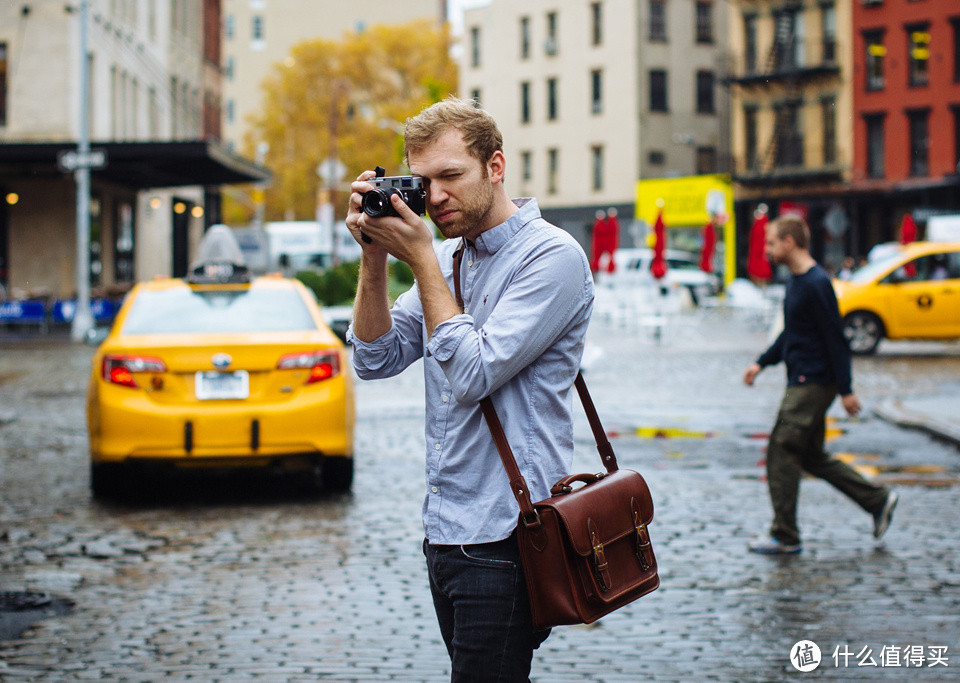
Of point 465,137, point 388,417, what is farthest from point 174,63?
point 465,137

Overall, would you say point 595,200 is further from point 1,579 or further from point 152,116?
point 1,579

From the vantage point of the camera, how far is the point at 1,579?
22.2 feet

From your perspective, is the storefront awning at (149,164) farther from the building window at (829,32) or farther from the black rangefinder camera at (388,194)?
the black rangefinder camera at (388,194)

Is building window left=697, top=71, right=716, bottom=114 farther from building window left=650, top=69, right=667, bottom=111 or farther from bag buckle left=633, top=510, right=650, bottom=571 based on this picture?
bag buckle left=633, top=510, right=650, bottom=571

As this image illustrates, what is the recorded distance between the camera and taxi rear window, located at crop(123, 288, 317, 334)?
9.17m

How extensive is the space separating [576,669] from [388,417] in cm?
899

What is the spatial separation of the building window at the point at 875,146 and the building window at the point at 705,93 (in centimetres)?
1353

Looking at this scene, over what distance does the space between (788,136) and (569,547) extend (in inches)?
2100

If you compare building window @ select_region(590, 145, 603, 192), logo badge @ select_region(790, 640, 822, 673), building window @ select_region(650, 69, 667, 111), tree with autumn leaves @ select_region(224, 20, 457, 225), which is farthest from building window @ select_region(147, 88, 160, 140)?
logo badge @ select_region(790, 640, 822, 673)

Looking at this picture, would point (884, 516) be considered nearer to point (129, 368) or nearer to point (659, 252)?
point (129, 368)

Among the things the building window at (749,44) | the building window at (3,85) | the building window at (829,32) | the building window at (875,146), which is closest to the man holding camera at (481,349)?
the building window at (3,85)

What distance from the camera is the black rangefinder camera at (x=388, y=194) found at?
289 centimetres

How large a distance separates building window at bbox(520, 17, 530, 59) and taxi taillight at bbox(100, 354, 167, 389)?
60196 mm

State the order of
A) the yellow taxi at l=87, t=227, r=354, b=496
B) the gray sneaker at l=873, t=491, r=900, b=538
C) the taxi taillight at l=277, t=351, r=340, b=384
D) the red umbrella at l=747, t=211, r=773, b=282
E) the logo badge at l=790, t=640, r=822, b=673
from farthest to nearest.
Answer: the red umbrella at l=747, t=211, r=773, b=282, the taxi taillight at l=277, t=351, r=340, b=384, the yellow taxi at l=87, t=227, r=354, b=496, the gray sneaker at l=873, t=491, r=900, b=538, the logo badge at l=790, t=640, r=822, b=673
